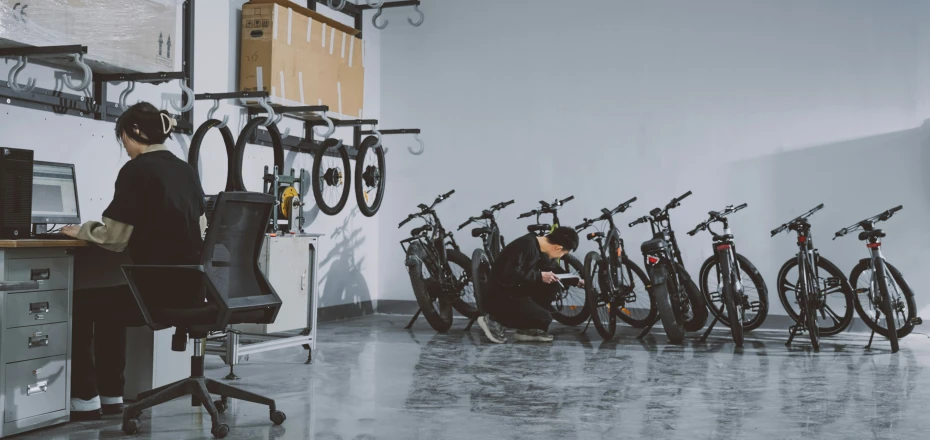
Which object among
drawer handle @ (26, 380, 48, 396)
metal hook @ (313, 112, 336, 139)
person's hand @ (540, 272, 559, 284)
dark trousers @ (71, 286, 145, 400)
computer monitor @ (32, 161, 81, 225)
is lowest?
drawer handle @ (26, 380, 48, 396)

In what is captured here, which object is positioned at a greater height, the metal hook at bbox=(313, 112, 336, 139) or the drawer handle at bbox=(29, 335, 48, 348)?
the metal hook at bbox=(313, 112, 336, 139)

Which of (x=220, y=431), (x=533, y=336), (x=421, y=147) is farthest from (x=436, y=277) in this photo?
(x=220, y=431)

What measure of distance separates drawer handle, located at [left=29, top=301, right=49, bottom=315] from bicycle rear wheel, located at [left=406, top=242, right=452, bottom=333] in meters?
3.23


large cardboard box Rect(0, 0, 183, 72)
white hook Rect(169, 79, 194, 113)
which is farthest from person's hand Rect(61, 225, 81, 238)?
white hook Rect(169, 79, 194, 113)

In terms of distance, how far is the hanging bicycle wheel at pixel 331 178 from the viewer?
6.18 meters

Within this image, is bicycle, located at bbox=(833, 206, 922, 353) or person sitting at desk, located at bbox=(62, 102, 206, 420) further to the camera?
bicycle, located at bbox=(833, 206, 922, 353)

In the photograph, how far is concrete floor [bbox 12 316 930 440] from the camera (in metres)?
3.31

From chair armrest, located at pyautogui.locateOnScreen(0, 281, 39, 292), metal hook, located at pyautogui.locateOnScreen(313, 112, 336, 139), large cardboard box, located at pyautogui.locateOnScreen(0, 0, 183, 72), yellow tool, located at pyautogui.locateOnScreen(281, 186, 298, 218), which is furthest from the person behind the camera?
metal hook, located at pyautogui.locateOnScreen(313, 112, 336, 139)

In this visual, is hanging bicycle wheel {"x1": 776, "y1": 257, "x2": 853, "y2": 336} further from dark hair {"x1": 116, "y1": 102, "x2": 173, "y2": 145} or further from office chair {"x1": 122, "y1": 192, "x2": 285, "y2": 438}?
dark hair {"x1": 116, "y1": 102, "x2": 173, "y2": 145}

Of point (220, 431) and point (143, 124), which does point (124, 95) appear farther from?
point (220, 431)

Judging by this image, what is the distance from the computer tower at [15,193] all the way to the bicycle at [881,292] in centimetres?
475

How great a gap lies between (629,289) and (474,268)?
3.65 feet

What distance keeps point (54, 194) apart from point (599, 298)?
11.8ft

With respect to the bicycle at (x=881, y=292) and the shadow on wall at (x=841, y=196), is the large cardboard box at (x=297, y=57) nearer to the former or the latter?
the shadow on wall at (x=841, y=196)
